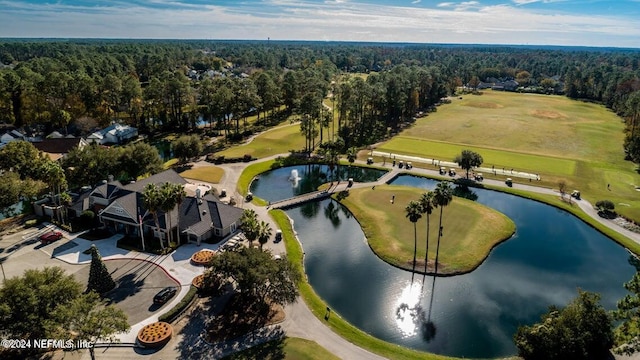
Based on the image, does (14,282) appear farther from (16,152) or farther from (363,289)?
(16,152)

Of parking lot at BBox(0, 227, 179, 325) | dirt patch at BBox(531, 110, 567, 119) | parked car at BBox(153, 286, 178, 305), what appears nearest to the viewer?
parked car at BBox(153, 286, 178, 305)

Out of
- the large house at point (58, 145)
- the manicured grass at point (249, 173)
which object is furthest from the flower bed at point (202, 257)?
the large house at point (58, 145)

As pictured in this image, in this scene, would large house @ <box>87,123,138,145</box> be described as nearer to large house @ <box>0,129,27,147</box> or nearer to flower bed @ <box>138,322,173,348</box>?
large house @ <box>0,129,27,147</box>

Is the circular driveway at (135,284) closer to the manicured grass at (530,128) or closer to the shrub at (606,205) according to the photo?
the shrub at (606,205)

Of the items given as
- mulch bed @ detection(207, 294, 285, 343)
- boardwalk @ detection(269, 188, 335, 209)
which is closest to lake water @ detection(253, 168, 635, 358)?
boardwalk @ detection(269, 188, 335, 209)

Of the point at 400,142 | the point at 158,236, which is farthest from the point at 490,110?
the point at 158,236

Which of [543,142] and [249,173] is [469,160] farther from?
[249,173]

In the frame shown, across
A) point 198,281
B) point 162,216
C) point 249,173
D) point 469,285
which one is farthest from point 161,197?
point 469,285
